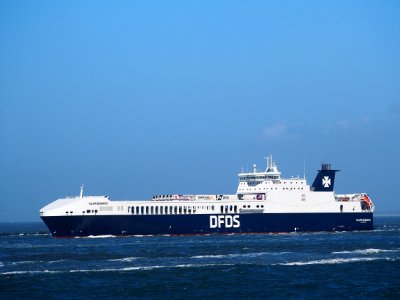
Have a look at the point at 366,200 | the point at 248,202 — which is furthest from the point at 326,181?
the point at 248,202

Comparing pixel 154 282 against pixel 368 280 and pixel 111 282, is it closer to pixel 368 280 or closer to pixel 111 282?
pixel 111 282

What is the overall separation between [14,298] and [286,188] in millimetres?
59394

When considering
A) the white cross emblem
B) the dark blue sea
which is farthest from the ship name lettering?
the dark blue sea

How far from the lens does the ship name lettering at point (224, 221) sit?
316 ft

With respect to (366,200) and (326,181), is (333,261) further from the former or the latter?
(366,200)

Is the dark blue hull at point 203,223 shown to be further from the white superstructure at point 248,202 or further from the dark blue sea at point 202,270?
the dark blue sea at point 202,270

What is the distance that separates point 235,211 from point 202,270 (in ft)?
143

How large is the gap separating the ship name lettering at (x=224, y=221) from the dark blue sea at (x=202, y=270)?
15.3 metres

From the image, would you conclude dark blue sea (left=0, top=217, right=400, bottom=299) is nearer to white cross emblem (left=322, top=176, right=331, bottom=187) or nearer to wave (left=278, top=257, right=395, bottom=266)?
wave (left=278, top=257, right=395, bottom=266)

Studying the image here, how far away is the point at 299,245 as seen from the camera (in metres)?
76.1

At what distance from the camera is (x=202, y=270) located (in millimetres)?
54094

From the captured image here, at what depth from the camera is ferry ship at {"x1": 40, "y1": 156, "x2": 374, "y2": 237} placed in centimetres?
9181

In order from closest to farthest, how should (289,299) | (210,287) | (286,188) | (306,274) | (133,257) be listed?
1. (289,299)
2. (210,287)
3. (306,274)
4. (133,257)
5. (286,188)

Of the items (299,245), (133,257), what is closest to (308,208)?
(299,245)
